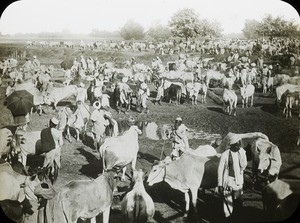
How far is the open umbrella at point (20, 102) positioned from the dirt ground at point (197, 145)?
0.42ft

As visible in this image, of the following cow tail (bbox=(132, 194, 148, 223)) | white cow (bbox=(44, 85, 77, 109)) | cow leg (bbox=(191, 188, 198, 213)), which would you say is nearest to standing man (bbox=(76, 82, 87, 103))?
white cow (bbox=(44, 85, 77, 109))

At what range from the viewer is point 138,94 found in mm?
6250

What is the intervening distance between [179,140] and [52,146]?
202 cm

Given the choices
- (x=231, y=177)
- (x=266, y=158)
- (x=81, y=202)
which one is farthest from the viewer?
(x=266, y=158)

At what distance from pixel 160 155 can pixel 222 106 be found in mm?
1292

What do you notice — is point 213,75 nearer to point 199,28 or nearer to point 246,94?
point 246,94

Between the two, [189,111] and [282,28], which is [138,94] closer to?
[189,111]

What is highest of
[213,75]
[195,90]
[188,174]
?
[213,75]

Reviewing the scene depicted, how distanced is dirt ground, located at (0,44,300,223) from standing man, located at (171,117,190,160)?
95 millimetres

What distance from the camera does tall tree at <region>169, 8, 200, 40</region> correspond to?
5.91m

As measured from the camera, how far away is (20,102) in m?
6.16

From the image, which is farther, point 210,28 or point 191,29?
point 191,29

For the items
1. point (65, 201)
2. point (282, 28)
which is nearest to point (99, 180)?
Result: point (65, 201)

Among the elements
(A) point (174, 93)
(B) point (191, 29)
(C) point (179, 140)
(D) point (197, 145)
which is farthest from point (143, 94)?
(B) point (191, 29)
